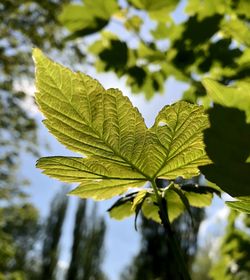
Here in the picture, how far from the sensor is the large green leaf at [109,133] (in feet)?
0.82

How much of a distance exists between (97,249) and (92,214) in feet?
5.44

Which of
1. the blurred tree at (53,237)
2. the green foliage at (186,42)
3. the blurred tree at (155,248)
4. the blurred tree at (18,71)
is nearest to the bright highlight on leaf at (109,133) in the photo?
the green foliage at (186,42)

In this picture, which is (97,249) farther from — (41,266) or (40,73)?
(40,73)

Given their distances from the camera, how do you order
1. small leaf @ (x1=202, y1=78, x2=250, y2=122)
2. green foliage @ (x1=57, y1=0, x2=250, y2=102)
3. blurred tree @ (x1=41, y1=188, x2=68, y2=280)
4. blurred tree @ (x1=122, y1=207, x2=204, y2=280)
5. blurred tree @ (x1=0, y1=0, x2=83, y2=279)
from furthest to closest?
blurred tree @ (x1=41, y1=188, x2=68, y2=280), blurred tree @ (x1=122, y1=207, x2=204, y2=280), blurred tree @ (x1=0, y1=0, x2=83, y2=279), green foliage @ (x1=57, y1=0, x2=250, y2=102), small leaf @ (x1=202, y1=78, x2=250, y2=122)

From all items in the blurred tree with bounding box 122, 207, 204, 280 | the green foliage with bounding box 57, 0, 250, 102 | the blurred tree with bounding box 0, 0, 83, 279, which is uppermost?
the blurred tree with bounding box 0, 0, 83, 279

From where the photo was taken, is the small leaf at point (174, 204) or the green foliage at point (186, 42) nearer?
the small leaf at point (174, 204)

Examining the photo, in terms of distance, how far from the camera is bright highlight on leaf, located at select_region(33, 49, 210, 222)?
250 mm

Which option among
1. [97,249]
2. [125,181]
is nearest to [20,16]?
[125,181]

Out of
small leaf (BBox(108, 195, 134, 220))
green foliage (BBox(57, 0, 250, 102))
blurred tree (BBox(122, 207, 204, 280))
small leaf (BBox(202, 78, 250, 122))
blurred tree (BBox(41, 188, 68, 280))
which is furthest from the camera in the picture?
blurred tree (BBox(41, 188, 68, 280))

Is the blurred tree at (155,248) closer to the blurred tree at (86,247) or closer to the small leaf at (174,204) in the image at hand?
the blurred tree at (86,247)

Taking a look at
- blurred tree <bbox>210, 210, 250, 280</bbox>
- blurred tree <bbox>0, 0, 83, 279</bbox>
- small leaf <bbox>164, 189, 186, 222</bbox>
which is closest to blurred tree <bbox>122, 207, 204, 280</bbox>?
blurred tree <bbox>0, 0, 83, 279</bbox>

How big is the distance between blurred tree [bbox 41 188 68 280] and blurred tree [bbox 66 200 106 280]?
725 millimetres

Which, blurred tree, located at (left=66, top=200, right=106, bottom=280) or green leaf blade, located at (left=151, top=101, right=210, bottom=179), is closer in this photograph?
green leaf blade, located at (left=151, top=101, right=210, bottom=179)

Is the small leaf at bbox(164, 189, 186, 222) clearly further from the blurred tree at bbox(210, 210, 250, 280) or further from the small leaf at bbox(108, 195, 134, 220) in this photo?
the blurred tree at bbox(210, 210, 250, 280)
